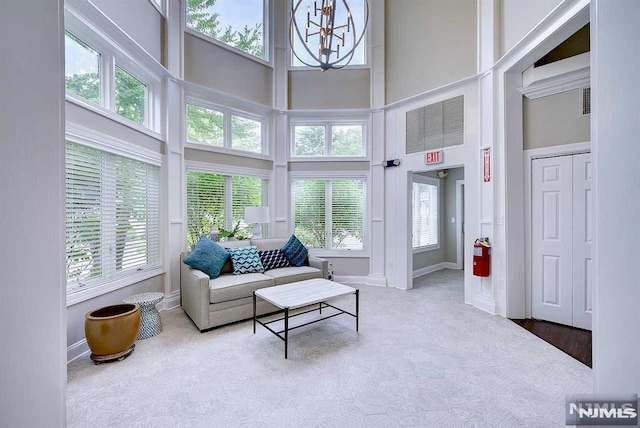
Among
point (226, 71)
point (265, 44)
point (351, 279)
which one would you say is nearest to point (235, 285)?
point (351, 279)

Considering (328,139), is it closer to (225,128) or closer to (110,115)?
(225,128)

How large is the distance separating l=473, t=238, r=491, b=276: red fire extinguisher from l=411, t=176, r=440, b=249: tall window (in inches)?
85.6

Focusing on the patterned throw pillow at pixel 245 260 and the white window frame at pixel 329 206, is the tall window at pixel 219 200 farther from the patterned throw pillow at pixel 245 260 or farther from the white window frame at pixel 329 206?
the patterned throw pillow at pixel 245 260

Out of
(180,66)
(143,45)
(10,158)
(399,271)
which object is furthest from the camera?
(399,271)

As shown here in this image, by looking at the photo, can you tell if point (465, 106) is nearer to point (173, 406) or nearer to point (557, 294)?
point (557, 294)

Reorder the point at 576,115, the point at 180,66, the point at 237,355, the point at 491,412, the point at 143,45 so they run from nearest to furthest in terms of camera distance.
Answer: the point at 491,412, the point at 237,355, the point at 576,115, the point at 143,45, the point at 180,66

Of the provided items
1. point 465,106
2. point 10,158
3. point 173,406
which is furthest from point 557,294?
point 10,158

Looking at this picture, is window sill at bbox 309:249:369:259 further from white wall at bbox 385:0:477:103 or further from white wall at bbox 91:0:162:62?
white wall at bbox 91:0:162:62

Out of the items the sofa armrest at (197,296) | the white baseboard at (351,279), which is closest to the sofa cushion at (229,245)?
the sofa armrest at (197,296)

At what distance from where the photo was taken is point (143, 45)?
3.39 meters

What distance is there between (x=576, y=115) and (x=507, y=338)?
2.56m

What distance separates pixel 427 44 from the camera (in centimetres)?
440

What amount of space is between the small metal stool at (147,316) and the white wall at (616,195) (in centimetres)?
341

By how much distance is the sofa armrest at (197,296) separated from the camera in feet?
9.98
